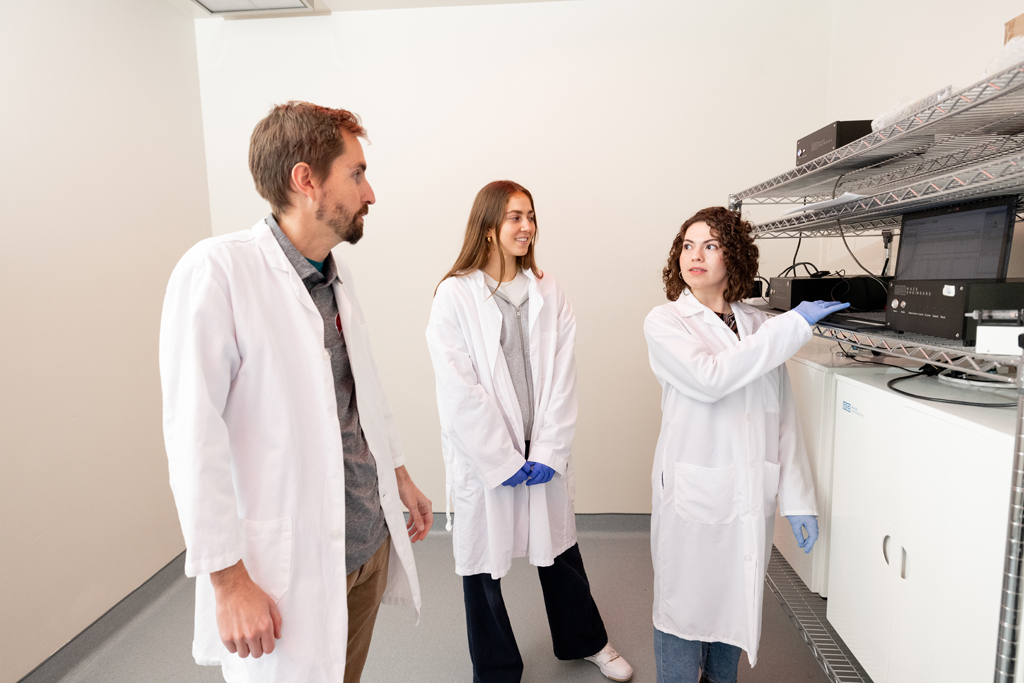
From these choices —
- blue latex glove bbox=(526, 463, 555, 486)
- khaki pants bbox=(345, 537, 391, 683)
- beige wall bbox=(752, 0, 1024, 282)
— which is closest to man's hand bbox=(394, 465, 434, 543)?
khaki pants bbox=(345, 537, 391, 683)

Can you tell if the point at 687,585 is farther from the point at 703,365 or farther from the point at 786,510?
the point at 703,365

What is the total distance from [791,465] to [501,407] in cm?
87

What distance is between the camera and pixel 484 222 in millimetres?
1826

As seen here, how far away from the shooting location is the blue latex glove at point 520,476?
1.72 meters

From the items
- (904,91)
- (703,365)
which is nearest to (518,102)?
(904,91)

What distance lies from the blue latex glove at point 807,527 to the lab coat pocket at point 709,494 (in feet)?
0.74

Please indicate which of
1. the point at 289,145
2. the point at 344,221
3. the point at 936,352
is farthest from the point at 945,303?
the point at 289,145

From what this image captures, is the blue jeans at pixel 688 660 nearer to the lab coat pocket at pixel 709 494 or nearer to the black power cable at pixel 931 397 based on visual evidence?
the lab coat pocket at pixel 709 494

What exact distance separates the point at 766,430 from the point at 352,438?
1.16 m

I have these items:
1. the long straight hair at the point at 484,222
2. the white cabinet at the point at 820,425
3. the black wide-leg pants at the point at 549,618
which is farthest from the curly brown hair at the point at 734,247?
the black wide-leg pants at the point at 549,618

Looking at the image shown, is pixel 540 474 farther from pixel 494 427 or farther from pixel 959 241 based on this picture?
pixel 959 241

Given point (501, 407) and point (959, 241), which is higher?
point (959, 241)

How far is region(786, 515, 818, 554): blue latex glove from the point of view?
1648 mm

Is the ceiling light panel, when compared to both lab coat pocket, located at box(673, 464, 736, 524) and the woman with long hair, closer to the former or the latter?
the woman with long hair
